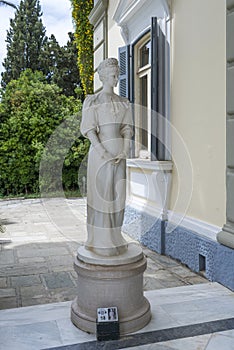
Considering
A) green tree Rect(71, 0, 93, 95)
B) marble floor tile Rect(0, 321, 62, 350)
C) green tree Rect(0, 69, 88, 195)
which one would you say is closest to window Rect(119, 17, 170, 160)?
marble floor tile Rect(0, 321, 62, 350)

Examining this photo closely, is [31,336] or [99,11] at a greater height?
[99,11]

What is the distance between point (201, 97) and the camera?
4535 millimetres

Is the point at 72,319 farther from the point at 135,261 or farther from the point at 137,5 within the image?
the point at 137,5

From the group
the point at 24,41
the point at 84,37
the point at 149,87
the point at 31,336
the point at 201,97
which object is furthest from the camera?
the point at 24,41

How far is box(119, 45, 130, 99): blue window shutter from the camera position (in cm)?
645

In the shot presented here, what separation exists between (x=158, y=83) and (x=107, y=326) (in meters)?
3.53

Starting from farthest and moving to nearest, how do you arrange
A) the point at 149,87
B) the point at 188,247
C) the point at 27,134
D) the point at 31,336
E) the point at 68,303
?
the point at 27,134 → the point at 149,87 → the point at 188,247 → the point at 68,303 → the point at 31,336

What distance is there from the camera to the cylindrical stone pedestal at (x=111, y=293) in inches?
116

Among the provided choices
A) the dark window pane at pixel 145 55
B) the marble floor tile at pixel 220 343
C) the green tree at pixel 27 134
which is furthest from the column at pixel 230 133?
the green tree at pixel 27 134

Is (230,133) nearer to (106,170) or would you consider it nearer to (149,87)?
(106,170)

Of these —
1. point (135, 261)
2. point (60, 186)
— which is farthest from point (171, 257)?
point (60, 186)

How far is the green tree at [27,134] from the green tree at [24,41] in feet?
32.8

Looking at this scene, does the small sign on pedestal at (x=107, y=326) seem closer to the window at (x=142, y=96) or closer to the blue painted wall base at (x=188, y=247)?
the blue painted wall base at (x=188, y=247)

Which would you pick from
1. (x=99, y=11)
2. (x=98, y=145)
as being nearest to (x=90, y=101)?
(x=98, y=145)
